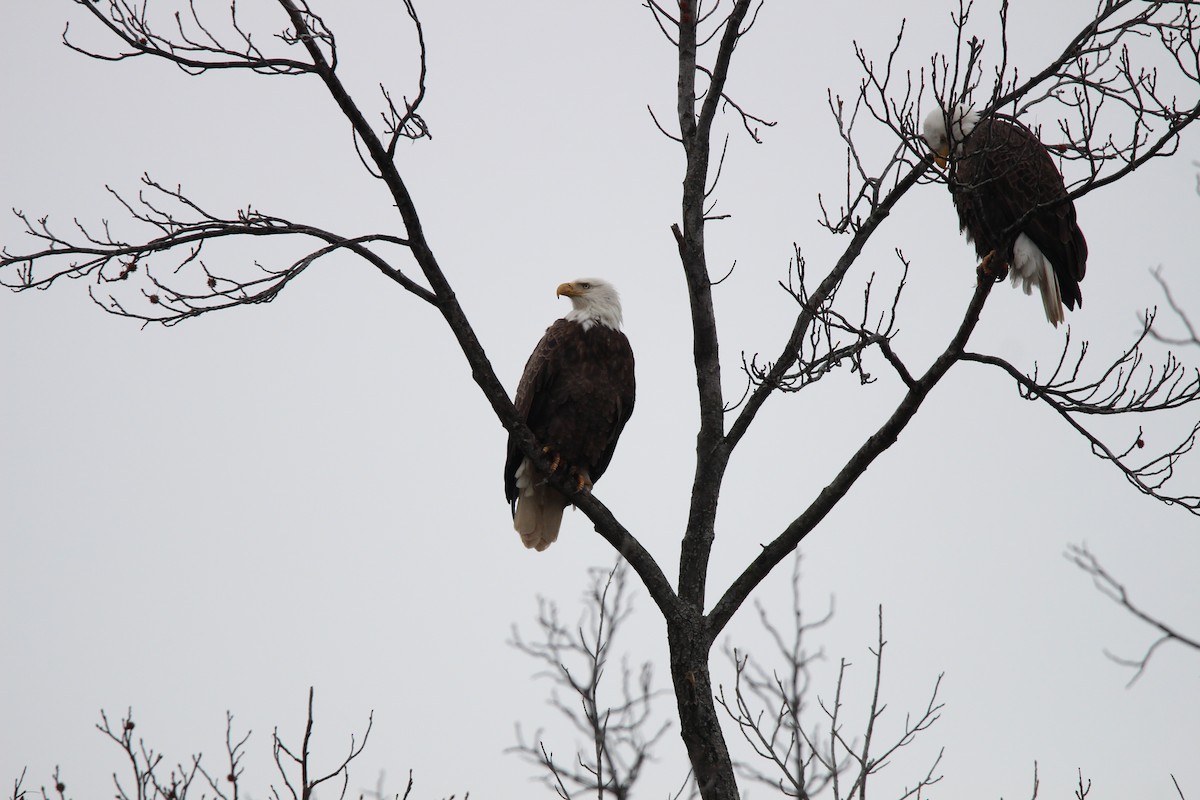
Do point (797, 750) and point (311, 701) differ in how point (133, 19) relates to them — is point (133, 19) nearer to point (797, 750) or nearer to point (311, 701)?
point (311, 701)

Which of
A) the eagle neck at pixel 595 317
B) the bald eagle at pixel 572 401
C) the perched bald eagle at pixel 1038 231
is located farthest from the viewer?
the eagle neck at pixel 595 317

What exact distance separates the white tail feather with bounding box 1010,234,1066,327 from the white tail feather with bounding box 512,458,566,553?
2735mm

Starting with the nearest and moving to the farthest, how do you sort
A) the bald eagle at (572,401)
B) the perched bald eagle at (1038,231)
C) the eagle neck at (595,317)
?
1. the perched bald eagle at (1038,231)
2. the bald eagle at (572,401)
3. the eagle neck at (595,317)

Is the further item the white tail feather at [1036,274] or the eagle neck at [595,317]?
the eagle neck at [595,317]

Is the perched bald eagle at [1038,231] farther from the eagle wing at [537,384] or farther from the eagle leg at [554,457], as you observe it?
the eagle leg at [554,457]

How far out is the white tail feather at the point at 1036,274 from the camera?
5.51m

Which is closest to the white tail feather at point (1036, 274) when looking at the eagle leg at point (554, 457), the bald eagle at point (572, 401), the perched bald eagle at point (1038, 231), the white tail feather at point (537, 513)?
the perched bald eagle at point (1038, 231)

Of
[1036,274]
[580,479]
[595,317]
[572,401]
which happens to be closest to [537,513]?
[580,479]

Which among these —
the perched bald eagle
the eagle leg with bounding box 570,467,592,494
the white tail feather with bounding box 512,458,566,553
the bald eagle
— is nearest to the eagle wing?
the bald eagle

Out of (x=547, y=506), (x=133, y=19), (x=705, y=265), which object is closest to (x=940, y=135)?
(x=705, y=265)

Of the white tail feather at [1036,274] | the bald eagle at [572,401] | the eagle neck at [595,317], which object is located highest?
the white tail feather at [1036,274]

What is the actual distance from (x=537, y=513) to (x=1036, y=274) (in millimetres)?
2973

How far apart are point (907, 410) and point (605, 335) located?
7.21ft

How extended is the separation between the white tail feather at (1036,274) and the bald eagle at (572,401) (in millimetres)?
2101
